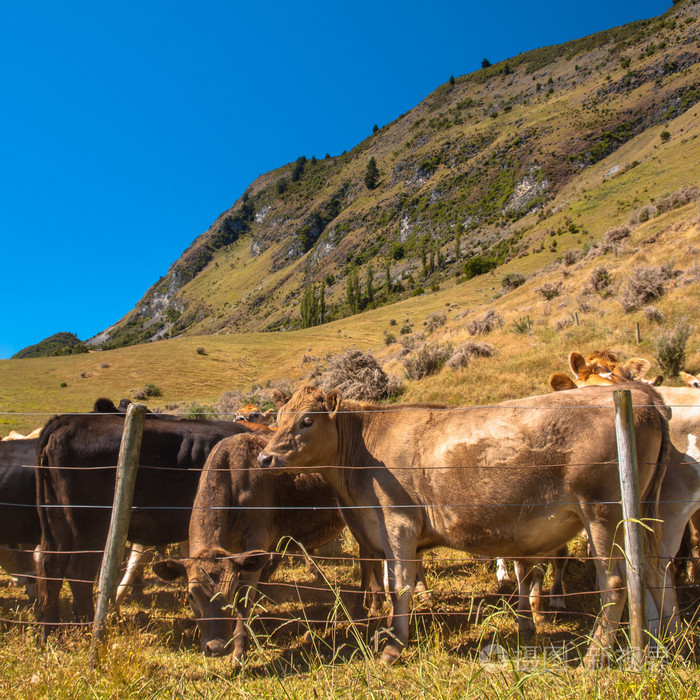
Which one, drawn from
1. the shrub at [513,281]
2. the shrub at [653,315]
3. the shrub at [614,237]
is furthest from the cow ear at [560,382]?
the shrub at [513,281]

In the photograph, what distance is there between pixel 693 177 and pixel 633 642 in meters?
46.6

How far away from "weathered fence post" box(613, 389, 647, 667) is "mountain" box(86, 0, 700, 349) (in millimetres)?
34281

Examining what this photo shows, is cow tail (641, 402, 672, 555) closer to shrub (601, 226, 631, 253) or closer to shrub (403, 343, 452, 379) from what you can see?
shrub (403, 343, 452, 379)

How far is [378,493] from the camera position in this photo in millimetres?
4754

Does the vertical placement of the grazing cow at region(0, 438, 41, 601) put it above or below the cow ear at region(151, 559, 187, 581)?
above

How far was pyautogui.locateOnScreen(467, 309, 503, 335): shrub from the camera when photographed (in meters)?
24.3

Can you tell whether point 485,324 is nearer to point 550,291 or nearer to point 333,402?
point 550,291

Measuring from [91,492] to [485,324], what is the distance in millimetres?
21520

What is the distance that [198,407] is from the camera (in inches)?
1102

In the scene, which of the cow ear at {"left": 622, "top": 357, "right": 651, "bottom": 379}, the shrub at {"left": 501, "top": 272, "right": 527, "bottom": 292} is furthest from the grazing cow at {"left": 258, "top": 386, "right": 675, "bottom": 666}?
the shrub at {"left": 501, "top": 272, "right": 527, "bottom": 292}

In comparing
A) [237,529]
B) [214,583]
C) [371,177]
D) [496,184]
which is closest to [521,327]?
[237,529]

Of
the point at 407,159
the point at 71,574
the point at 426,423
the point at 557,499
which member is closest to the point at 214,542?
the point at 71,574

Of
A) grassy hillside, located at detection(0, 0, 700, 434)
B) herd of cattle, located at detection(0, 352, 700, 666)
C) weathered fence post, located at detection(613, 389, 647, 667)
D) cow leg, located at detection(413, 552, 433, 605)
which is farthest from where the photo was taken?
grassy hillside, located at detection(0, 0, 700, 434)

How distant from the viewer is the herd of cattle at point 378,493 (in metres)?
4.03
